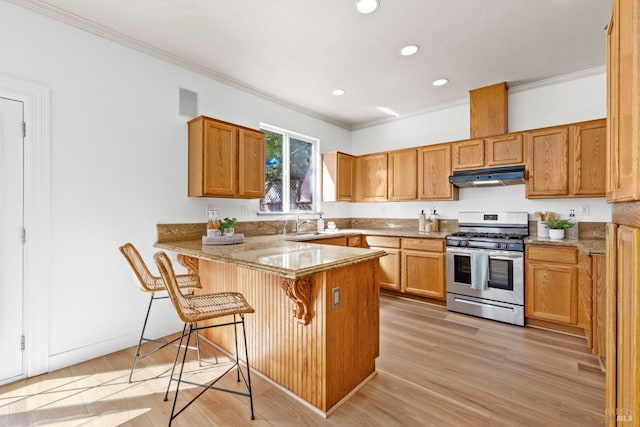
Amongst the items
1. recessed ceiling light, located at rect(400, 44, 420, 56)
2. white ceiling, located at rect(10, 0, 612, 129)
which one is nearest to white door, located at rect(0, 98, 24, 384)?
white ceiling, located at rect(10, 0, 612, 129)

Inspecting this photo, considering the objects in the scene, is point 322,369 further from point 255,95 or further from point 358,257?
point 255,95

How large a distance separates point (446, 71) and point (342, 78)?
1.20 m

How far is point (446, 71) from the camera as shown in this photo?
3295 millimetres

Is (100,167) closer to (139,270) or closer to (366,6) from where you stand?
(139,270)

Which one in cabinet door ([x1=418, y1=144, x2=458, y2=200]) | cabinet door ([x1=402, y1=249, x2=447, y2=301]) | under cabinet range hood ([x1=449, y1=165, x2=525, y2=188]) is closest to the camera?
under cabinet range hood ([x1=449, y1=165, x2=525, y2=188])

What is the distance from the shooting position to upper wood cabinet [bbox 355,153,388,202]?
473cm

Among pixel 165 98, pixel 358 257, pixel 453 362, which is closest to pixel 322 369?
pixel 358 257

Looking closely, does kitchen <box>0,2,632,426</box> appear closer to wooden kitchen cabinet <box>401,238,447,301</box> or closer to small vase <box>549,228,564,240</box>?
small vase <box>549,228,564,240</box>

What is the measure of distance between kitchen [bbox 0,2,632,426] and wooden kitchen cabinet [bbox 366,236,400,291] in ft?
6.28

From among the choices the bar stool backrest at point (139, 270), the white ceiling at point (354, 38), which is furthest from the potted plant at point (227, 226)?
the white ceiling at point (354, 38)

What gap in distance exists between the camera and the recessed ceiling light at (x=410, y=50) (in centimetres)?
279

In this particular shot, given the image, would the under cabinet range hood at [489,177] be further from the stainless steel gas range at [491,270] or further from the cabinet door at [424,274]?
the cabinet door at [424,274]

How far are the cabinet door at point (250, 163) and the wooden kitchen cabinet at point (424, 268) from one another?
2.18 meters

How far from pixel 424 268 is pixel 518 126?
7.27 feet
